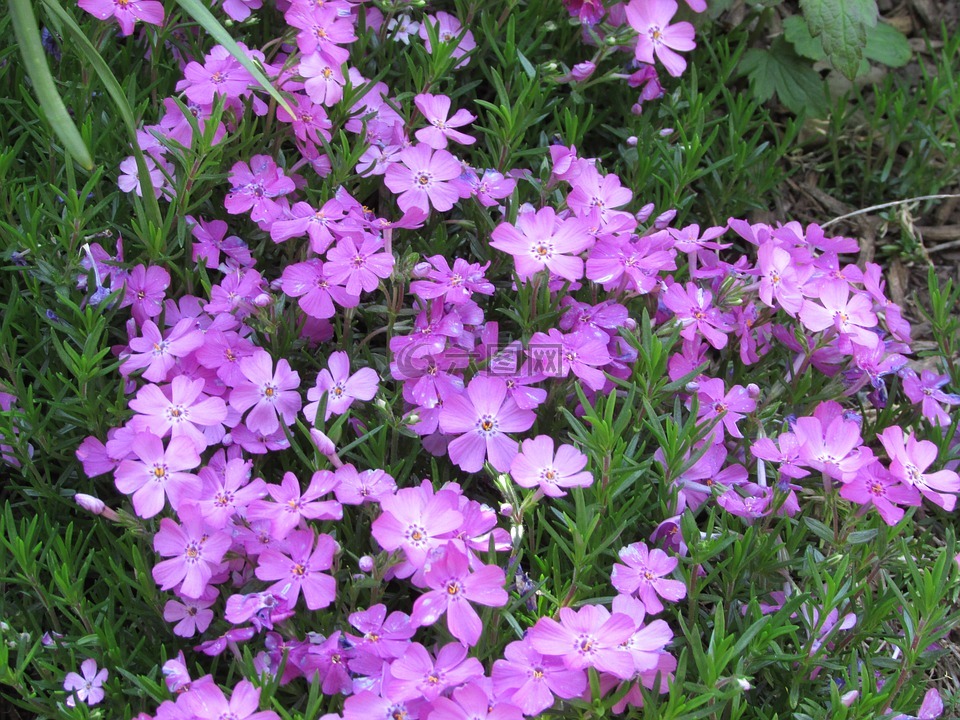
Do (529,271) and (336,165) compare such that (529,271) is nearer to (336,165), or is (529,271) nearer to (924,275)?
(336,165)

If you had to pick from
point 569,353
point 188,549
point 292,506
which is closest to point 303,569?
point 292,506

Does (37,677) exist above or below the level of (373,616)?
below

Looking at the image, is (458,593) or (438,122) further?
(438,122)

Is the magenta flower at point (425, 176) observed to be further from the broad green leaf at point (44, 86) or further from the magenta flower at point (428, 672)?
the magenta flower at point (428, 672)

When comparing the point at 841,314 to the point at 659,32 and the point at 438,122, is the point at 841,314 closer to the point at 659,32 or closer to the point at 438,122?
the point at 659,32

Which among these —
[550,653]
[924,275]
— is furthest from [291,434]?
[924,275]

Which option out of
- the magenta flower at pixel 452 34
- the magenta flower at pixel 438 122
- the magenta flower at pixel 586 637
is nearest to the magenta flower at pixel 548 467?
the magenta flower at pixel 586 637

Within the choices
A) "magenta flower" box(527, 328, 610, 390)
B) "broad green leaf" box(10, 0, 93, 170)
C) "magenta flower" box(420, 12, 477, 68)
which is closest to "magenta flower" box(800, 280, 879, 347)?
"magenta flower" box(527, 328, 610, 390)
